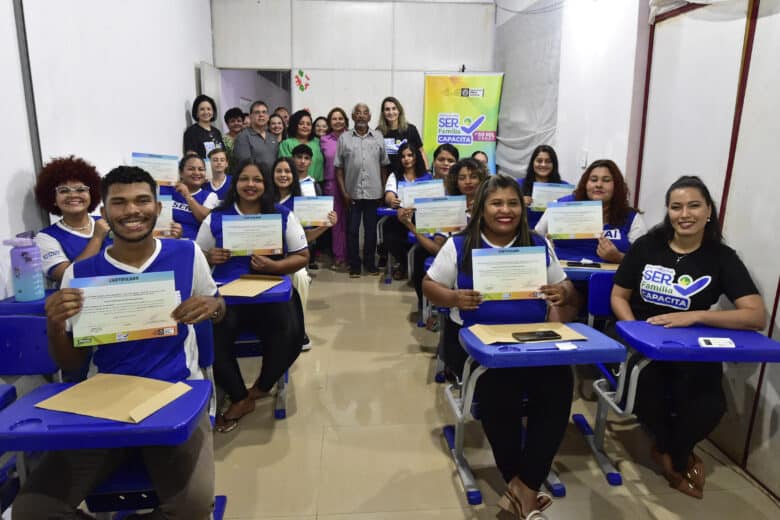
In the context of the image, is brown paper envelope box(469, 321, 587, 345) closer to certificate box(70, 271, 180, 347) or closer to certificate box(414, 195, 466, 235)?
certificate box(70, 271, 180, 347)

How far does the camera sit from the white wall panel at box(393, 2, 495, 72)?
710 centimetres

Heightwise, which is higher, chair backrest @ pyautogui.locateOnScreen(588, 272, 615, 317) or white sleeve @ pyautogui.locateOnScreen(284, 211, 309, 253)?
white sleeve @ pyautogui.locateOnScreen(284, 211, 309, 253)

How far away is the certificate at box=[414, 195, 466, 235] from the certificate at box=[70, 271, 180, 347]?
205 centimetres

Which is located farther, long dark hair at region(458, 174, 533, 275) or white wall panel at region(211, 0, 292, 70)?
white wall panel at region(211, 0, 292, 70)

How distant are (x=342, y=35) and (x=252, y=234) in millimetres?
5322

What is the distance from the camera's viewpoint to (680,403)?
216 cm

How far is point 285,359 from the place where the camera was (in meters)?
2.69

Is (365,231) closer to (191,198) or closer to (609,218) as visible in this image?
(191,198)

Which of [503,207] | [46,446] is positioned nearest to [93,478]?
[46,446]

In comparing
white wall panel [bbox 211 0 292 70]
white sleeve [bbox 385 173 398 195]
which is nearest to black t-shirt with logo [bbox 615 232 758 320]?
white sleeve [bbox 385 173 398 195]

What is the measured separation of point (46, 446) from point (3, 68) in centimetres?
206

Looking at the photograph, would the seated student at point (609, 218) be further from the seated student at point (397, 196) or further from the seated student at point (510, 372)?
the seated student at point (397, 196)

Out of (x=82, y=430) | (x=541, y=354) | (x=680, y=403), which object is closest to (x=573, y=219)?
(x=680, y=403)

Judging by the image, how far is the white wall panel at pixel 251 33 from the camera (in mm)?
6883
